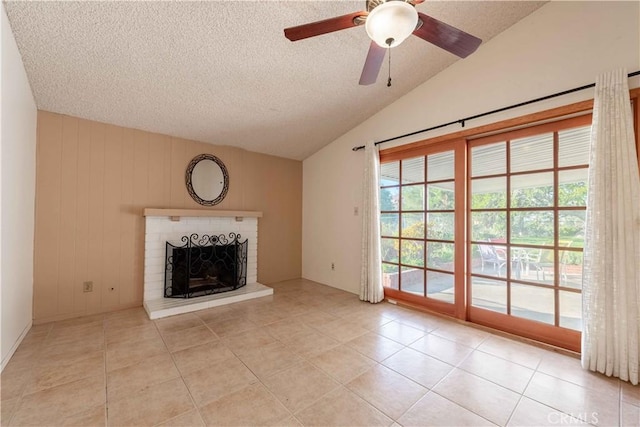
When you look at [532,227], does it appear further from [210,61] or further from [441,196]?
[210,61]

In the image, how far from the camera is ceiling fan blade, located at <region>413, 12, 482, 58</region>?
4.92 feet

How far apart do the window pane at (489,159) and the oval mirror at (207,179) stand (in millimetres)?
3322

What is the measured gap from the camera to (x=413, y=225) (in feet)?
11.0

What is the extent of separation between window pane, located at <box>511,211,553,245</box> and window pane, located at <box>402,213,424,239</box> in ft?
3.05

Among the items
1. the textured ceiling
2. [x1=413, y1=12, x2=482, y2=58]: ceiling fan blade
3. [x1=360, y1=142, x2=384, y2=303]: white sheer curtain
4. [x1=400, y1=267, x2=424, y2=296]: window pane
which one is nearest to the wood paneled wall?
the textured ceiling

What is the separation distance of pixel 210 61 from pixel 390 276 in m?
3.21

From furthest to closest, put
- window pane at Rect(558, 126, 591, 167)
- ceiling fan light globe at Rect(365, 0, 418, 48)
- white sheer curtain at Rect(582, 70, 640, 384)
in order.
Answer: window pane at Rect(558, 126, 591, 167), white sheer curtain at Rect(582, 70, 640, 384), ceiling fan light globe at Rect(365, 0, 418, 48)

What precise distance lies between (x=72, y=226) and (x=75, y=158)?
2.47 feet

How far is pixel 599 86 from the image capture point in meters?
1.95

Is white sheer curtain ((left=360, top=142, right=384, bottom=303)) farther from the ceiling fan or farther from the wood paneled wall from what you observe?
the wood paneled wall

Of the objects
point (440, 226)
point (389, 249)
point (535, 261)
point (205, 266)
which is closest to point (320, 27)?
point (440, 226)

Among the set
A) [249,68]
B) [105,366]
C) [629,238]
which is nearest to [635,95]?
[629,238]

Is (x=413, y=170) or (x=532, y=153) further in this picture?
(x=413, y=170)

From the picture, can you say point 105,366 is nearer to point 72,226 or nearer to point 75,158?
point 72,226
